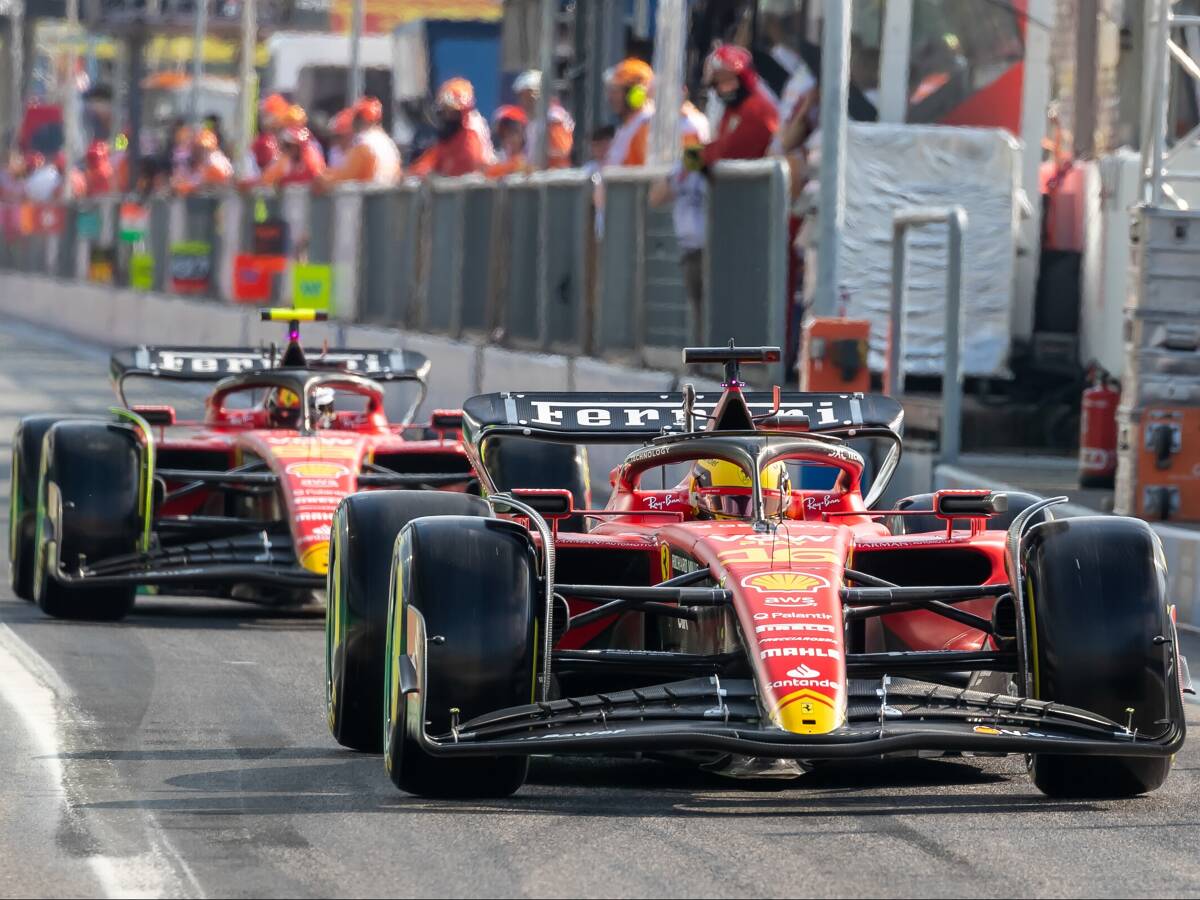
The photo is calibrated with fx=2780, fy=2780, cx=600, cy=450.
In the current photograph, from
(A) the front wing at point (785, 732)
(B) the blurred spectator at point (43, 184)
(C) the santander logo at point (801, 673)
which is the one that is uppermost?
(B) the blurred spectator at point (43, 184)

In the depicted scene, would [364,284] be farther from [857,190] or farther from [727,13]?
[857,190]

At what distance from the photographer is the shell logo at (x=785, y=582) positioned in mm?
7613

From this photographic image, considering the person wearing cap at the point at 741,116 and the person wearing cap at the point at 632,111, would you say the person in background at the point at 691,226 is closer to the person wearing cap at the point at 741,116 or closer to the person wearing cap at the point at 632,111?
the person wearing cap at the point at 741,116

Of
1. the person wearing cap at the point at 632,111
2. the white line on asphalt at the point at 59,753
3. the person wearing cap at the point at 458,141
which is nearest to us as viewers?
the white line on asphalt at the point at 59,753

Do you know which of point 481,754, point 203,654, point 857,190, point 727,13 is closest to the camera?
point 481,754

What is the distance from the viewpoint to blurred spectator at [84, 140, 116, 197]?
45156mm

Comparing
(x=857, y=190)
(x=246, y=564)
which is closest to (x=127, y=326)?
(x=857, y=190)

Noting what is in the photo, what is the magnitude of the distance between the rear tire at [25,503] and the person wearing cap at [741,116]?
6248mm

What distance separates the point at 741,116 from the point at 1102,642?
35.6 feet

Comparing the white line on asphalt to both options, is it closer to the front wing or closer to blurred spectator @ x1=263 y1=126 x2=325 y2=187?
the front wing

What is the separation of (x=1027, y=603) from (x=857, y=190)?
1185cm

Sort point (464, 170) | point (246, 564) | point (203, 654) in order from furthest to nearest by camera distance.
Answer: point (464, 170), point (246, 564), point (203, 654)

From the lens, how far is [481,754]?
7367 millimetres

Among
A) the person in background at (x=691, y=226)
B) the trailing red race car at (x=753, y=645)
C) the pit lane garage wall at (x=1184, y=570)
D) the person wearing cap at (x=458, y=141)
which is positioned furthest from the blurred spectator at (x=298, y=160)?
the trailing red race car at (x=753, y=645)
